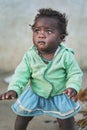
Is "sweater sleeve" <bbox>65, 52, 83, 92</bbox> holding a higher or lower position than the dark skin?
lower

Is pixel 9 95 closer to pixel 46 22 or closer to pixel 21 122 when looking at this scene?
pixel 21 122

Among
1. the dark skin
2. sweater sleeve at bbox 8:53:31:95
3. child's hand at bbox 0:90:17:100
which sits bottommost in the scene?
child's hand at bbox 0:90:17:100

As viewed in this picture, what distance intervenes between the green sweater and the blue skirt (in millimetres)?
48

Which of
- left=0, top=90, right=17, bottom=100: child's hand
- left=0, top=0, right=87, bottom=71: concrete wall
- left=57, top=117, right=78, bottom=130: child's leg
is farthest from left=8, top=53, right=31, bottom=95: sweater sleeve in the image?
left=0, top=0, right=87, bottom=71: concrete wall

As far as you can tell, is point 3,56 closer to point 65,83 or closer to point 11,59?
point 11,59

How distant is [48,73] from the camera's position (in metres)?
3.27

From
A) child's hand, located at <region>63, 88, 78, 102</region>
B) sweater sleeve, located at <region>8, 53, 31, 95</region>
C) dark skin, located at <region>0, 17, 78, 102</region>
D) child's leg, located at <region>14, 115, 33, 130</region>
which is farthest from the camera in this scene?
child's leg, located at <region>14, 115, 33, 130</region>

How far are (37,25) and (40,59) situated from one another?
256mm

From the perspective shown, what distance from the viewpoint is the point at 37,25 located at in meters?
3.22

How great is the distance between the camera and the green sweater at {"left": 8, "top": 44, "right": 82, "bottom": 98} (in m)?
3.25

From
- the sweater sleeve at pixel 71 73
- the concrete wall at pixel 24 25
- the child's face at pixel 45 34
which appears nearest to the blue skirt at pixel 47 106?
the sweater sleeve at pixel 71 73

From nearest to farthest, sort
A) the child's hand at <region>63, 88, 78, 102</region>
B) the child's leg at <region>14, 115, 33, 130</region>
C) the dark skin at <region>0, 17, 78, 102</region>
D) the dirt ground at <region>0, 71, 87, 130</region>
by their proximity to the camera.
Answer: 1. the child's hand at <region>63, 88, 78, 102</region>
2. the dark skin at <region>0, 17, 78, 102</region>
3. the child's leg at <region>14, 115, 33, 130</region>
4. the dirt ground at <region>0, 71, 87, 130</region>

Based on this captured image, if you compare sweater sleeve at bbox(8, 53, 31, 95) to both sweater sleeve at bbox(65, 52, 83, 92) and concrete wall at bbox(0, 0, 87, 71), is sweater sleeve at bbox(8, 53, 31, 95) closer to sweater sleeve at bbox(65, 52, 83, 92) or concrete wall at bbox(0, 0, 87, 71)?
sweater sleeve at bbox(65, 52, 83, 92)

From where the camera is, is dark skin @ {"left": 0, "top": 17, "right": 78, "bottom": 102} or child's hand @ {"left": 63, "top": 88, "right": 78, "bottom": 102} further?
dark skin @ {"left": 0, "top": 17, "right": 78, "bottom": 102}
